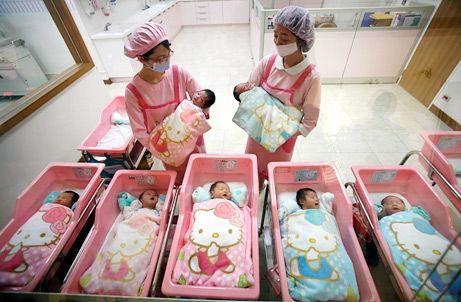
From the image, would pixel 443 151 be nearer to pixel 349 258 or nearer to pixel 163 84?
pixel 349 258

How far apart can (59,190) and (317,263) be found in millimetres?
1708

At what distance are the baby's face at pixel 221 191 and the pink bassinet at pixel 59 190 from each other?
0.75 metres

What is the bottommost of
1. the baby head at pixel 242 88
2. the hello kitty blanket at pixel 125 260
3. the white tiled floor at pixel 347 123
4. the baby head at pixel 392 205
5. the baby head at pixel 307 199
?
the white tiled floor at pixel 347 123

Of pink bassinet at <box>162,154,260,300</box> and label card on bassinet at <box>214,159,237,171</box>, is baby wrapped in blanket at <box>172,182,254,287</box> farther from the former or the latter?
label card on bassinet at <box>214,159,237,171</box>

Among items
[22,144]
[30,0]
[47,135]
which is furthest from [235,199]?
[30,0]

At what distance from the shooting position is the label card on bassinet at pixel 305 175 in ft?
4.53

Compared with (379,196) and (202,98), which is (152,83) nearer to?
(202,98)

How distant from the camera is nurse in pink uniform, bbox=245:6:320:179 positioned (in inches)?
43.2

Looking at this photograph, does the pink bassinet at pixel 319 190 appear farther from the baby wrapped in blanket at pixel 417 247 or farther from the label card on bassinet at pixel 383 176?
the label card on bassinet at pixel 383 176

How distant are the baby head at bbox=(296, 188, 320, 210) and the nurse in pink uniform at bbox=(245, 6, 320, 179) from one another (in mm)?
387

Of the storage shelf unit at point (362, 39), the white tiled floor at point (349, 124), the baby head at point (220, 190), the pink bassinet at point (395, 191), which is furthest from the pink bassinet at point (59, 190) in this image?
the storage shelf unit at point (362, 39)

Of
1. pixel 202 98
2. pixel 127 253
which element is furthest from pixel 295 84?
pixel 127 253

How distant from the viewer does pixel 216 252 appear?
3.22 ft

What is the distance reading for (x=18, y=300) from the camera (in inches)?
22.3
